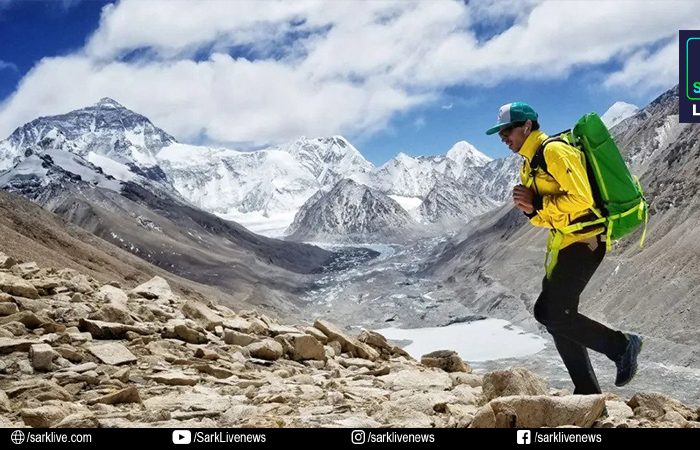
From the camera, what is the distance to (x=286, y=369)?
10977mm

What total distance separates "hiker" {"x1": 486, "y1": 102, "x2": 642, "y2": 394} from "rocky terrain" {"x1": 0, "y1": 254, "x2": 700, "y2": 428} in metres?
0.54

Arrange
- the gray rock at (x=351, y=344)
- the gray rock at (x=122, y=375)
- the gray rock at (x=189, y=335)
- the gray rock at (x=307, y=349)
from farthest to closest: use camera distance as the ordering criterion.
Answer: the gray rock at (x=351, y=344)
the gray rock at (x=307, y=349)
the gray rock at (x=189, y=335)
the gray rock at (x=122, y=375)

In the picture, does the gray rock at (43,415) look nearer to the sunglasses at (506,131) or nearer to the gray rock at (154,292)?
the sunglasses at (506,131)

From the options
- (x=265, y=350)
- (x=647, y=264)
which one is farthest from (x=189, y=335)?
(x=647, y=264)

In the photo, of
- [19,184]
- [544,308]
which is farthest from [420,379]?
[19,184]

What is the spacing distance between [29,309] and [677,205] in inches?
3504

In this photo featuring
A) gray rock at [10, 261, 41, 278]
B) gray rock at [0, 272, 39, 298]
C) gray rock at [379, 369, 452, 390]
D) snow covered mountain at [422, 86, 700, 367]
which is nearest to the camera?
gray rock at [379, 369, 452, 390]

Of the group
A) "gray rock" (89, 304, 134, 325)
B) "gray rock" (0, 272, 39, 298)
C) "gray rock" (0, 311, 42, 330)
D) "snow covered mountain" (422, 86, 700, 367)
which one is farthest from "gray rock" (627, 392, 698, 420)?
"snow covered mountain" (422, 86, 700, 367)

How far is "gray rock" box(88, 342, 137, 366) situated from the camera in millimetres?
9781

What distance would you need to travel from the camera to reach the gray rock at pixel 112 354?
32.1 ft

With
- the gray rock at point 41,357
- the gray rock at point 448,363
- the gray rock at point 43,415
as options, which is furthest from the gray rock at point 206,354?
the gray rock at point 448,363

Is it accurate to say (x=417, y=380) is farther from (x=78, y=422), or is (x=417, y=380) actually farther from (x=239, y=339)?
(x=78, y=422)
